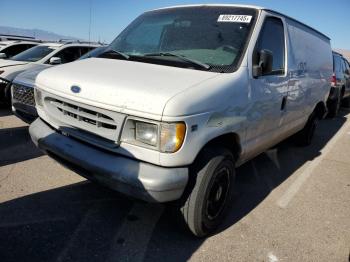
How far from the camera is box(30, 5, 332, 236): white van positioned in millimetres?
2660

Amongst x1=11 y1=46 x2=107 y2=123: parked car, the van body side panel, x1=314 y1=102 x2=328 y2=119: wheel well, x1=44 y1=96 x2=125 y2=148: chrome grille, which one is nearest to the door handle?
the van body side panel

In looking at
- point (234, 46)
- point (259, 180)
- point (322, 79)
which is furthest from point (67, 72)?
point (322, 79)

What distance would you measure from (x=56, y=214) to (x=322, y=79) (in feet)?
17.0

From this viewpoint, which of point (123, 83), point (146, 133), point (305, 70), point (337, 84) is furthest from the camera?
point (337, 84)

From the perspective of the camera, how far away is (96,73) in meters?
3.19

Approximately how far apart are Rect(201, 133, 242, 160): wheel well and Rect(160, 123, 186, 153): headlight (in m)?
0.46

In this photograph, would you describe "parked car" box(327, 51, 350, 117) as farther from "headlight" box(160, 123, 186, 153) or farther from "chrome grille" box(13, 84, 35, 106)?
"headlight" box(160, 123, 186, 153)

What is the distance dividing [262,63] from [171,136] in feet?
4.79

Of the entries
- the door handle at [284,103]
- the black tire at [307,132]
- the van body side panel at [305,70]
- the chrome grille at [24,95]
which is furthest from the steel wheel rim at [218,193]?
the black tire at [307,132]

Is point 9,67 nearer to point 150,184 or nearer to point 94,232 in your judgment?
point 94,232

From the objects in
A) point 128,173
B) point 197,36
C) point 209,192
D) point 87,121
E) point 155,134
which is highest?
point 197,36

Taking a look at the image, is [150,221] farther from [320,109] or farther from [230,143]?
[320,109]

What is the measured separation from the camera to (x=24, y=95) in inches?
207

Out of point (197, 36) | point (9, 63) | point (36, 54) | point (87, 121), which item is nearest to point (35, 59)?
point (36, 54)
